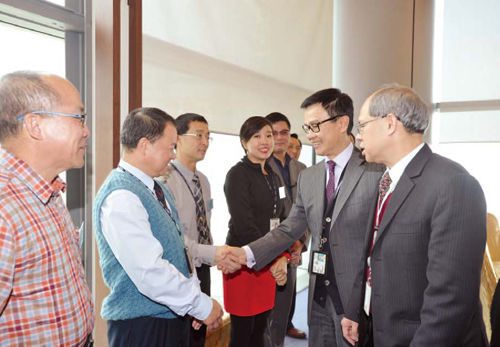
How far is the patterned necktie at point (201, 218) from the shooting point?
8.68ft

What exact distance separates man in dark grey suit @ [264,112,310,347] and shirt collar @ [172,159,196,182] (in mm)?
857

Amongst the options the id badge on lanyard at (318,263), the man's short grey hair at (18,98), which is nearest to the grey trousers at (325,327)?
the id badge on lanyard at (318,263)

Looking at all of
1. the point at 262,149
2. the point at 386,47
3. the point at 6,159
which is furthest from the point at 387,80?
the point at 6,159

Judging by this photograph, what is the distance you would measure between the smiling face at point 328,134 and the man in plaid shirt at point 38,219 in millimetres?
1303

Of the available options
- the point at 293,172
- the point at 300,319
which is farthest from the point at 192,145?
the point at 300,319

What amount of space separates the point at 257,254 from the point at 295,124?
2.73 m

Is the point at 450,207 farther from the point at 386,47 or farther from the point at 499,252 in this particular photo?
the point at 386,47

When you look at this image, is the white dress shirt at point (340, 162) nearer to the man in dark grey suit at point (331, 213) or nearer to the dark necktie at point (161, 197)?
the man in dark grey suit at point (331, 213)

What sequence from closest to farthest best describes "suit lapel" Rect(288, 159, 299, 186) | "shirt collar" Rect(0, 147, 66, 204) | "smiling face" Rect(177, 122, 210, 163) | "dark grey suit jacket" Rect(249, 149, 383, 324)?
"shirt collar" Rect(0, 147, 66, 204), "dark grey suit jacket" Rect(249, 149, 383, 324), "smiling face" Rect(177, 122, 210, 163), "suit lapel" Rect(288, 159, 299, 186)

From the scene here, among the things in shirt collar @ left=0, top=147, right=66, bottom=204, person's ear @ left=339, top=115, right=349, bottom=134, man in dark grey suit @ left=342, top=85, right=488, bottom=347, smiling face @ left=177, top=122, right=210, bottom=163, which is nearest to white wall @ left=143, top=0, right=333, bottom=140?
smiling face @ left=177, top=122, right=210, bottom=163

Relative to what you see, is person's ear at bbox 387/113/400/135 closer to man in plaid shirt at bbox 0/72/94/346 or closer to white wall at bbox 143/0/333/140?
man in plaid shirt at bbox 0/72/94/346

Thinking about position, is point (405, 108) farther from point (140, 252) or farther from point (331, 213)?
point (140, 252)

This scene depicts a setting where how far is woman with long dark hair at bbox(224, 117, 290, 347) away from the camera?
285 cm

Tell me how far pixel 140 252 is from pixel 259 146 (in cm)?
175
